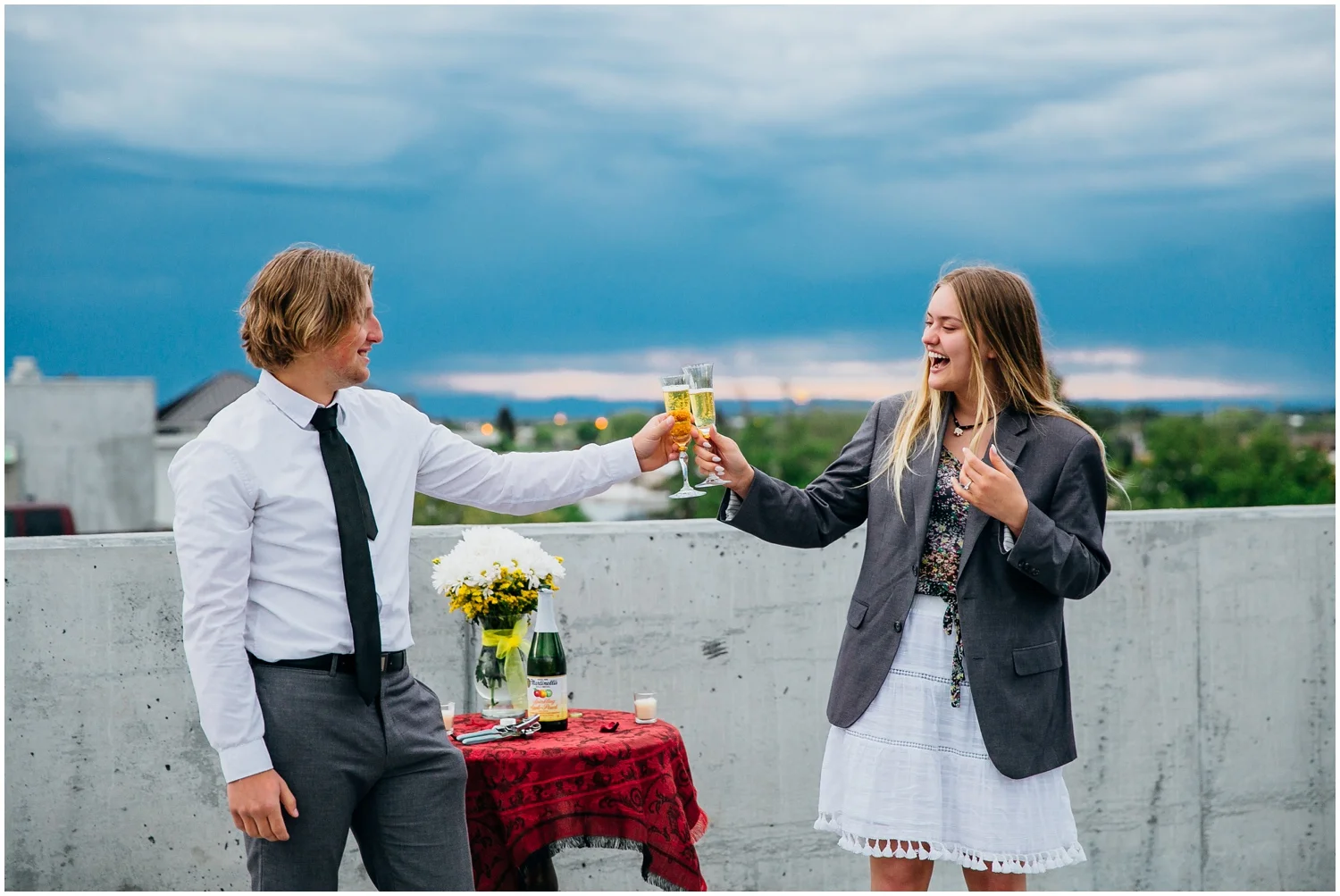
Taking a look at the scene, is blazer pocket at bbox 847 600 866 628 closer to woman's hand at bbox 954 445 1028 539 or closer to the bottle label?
woman's hand at bbox 954 445 1028 539

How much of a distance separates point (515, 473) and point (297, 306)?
0.73 meters

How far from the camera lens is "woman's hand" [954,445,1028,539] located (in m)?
2.40

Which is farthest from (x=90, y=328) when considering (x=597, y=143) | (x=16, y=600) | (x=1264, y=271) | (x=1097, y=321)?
(x=16, y=600)

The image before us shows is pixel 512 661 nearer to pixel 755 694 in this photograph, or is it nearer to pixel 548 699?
pixel 548 699

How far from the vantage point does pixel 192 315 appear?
46031mm

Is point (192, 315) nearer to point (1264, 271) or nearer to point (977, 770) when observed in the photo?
point (1264, 271)

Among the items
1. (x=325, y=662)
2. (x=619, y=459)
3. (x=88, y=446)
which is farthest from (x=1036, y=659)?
(x=88, y=446)

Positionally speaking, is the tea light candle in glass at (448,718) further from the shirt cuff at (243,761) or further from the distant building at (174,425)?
the distant building at (174,425)

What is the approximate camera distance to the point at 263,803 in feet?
7.11

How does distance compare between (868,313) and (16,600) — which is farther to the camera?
(868,313)

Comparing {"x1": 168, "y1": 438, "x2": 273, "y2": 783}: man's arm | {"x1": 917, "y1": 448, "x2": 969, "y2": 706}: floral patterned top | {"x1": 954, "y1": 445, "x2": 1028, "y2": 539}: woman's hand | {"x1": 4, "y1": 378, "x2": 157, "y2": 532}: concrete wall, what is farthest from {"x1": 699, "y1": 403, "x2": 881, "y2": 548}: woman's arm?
{"x1": 4, "y1": 378, "x2": 157, "y2": 532}: concrete wall

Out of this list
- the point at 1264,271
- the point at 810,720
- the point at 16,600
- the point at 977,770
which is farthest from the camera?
the point at 1264,271

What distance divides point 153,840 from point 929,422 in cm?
289

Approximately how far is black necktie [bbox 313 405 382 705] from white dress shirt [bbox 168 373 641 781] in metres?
0.02
